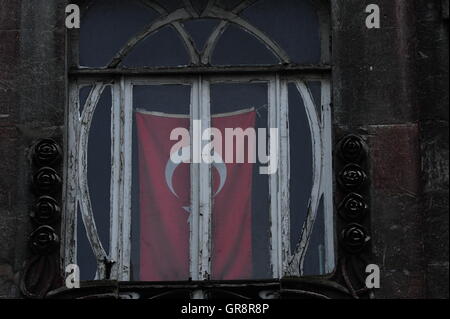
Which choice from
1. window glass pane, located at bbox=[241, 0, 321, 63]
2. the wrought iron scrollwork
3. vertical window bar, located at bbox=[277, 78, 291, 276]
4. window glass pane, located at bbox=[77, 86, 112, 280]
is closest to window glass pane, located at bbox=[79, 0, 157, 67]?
window glass pane, located at bbox=[77, 86, 112, 280]

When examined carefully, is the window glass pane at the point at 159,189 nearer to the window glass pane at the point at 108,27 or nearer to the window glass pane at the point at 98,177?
the window glass pane at the point at 98,177

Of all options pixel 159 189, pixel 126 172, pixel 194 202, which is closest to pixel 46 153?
pixel 126 172

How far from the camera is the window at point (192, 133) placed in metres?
22.6

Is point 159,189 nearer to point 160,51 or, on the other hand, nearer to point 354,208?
point 160,51

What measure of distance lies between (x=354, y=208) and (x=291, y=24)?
2516 millimetres

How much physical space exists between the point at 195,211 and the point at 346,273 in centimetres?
187

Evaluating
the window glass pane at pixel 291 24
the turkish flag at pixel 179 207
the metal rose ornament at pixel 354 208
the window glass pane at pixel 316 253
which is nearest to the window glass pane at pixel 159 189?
the turkish flag at pixel 179 207

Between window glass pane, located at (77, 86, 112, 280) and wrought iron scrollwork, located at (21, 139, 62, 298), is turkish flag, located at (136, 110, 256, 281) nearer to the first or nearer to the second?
window glass pane, located at (77, 86, 112, 280)

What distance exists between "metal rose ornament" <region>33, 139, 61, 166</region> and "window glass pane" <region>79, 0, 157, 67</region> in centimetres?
125

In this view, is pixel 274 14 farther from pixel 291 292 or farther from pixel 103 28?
pixel 291 292

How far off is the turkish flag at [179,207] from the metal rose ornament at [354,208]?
109cm

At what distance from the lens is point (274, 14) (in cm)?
2359
